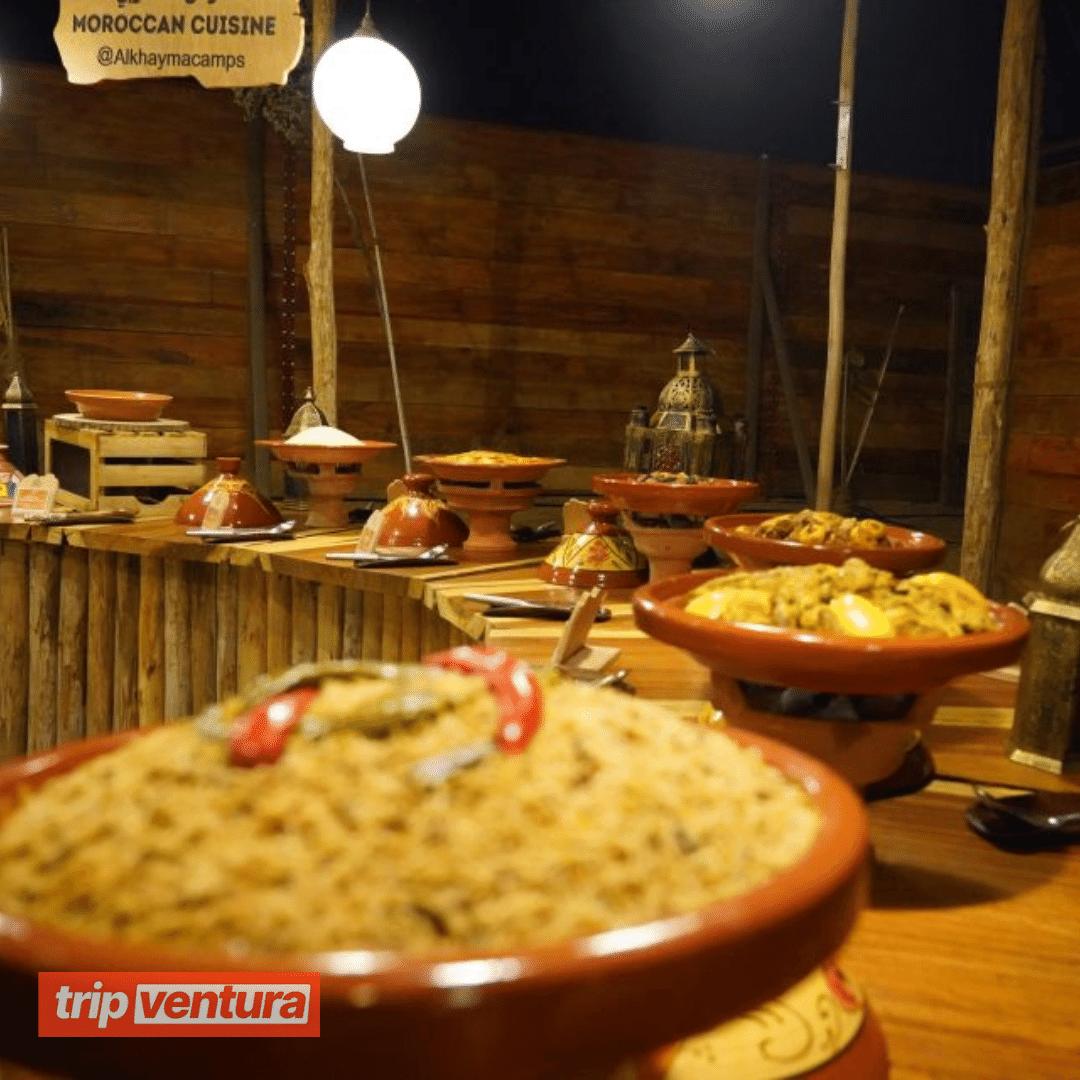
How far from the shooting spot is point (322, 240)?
19.7ft

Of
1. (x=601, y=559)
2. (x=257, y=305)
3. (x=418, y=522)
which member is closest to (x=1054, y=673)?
(x=601, y=559)

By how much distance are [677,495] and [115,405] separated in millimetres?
2607

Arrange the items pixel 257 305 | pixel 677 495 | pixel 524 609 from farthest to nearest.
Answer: pixel 257 305
pixel 677 495
pixel 524 609

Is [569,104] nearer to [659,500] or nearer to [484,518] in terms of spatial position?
[484,518]

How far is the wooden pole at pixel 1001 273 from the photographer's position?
4988 millimetres

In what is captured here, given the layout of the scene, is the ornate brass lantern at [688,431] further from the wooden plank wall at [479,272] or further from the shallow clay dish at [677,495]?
the wooden plank wall at [479,272]

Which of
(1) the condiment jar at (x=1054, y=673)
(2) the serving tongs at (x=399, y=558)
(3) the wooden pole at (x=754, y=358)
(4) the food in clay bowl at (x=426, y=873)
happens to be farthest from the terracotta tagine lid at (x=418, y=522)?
(3) the wooden pole at (x=754, y=358)

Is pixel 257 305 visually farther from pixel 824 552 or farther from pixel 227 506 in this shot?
pixel 824 552

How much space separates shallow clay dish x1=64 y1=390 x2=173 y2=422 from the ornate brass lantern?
1996 millimetres

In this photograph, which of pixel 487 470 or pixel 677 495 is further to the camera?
pixel 487 470

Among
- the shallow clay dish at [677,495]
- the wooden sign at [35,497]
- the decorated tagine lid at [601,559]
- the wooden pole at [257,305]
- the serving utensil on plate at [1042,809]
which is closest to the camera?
the serving utensil on plate at [1042,809]

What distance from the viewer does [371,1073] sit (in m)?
0.62

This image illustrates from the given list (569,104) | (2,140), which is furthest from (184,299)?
(569,104)

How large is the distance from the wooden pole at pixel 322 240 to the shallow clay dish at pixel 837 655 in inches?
191
